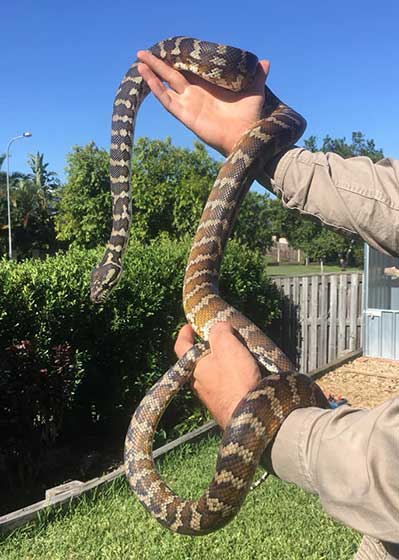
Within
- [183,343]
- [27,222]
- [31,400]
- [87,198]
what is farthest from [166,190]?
[27,222]

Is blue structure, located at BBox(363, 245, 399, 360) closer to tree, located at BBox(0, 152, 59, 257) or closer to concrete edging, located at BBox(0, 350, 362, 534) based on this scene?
concrete edging, located at BBox(0, 350, 362, 534)

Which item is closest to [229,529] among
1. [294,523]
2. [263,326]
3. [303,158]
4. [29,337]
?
[294,523]

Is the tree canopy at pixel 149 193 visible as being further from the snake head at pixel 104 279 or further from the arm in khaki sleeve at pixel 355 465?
the arm in khaki sleeve at pixel 355 465

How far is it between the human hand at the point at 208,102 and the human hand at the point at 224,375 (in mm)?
1280

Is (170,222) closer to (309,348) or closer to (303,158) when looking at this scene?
(309,348)

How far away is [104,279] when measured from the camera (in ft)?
16.4

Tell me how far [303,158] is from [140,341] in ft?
18.9

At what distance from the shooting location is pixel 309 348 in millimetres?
13609

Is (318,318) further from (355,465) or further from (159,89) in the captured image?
(355,465)

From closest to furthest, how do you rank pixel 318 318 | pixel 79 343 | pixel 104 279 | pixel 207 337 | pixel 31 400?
pixel 207 337 → pixel 104 279 → pixel 31 400 → pixel 79 343 → pixel 318 318

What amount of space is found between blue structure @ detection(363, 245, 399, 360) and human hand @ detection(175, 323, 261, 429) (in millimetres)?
11910

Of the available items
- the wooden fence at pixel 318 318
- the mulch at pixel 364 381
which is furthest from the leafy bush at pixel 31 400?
the wooden fence at pixel 318 318

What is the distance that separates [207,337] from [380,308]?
469 inches

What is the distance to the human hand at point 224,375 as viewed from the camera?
2314 millimetres
